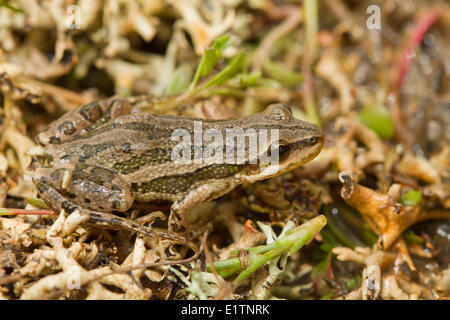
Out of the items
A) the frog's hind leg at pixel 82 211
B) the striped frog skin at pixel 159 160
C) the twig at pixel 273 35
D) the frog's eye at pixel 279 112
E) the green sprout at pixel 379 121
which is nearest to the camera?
the frog's hind leg at pixel 82 211

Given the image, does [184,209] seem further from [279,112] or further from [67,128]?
[67,128]

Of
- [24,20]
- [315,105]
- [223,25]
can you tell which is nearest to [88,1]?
[24,20]

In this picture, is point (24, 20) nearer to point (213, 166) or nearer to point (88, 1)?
point (88, 1)

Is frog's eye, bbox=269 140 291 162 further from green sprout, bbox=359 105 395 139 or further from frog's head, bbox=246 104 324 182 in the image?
green sprout, bbox=359 105 395 139

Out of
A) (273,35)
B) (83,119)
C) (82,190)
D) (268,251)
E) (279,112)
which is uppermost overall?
(273,35)

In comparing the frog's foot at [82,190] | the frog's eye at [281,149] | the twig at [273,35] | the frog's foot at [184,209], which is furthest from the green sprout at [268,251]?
the twig at [273,35]

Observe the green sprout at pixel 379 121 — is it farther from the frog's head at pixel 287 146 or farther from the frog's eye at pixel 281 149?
the frog's eye at pixel 281 149

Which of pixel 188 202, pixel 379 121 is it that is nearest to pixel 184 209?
pixel 188 202
